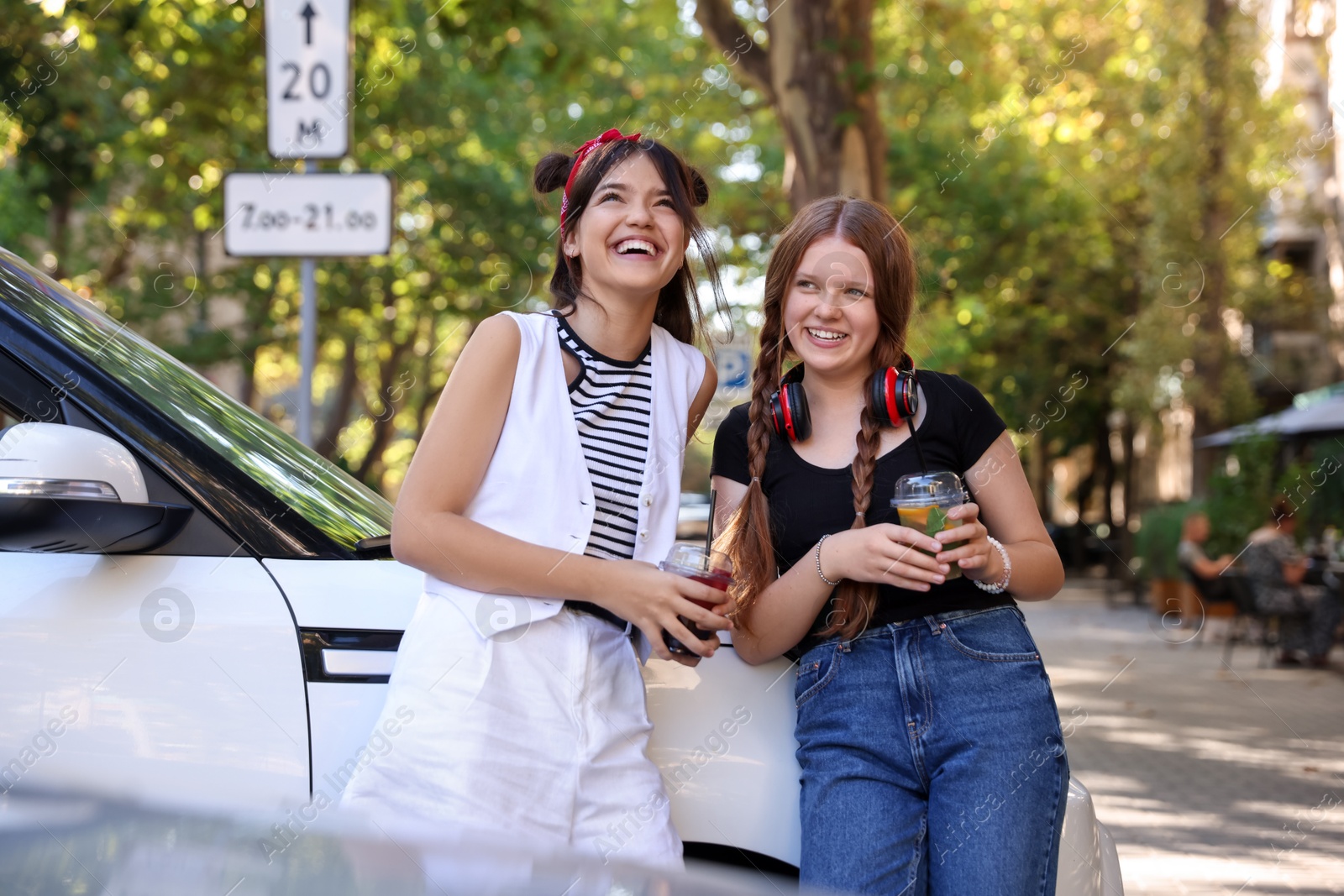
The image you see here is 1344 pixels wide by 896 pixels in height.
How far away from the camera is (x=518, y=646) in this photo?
6.50 ft

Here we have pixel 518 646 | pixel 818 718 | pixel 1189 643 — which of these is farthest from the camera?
pixel 1189 643

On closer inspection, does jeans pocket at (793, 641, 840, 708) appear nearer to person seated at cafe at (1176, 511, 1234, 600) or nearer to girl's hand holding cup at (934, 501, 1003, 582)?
girl's hand holding cup at (934, 501, 1003, 582)

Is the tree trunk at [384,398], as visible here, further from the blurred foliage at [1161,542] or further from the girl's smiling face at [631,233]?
the girl's smiling face at [631,233]

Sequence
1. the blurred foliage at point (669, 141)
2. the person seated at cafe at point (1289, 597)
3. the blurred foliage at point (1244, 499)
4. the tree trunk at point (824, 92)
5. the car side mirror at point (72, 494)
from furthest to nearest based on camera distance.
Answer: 1. the blurred foliage at point (1244, 499)
2. the blurred foliage at point (669, 141)
3. the person seated at cafe at point (1289, 597)
4. the tree trunk at point (824, 92)
5. the car side mirror at point (72, 494)

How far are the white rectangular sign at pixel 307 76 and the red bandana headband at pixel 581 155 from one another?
321 centimetres

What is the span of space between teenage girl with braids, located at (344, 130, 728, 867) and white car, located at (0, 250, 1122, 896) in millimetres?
111

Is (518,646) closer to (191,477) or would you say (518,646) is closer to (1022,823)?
(191,477)

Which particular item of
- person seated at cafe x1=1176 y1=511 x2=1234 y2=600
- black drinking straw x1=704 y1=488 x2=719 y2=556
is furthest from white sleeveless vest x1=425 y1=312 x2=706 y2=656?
person seated at cafe x1=1176 y1=511 x2=1234 y2=600

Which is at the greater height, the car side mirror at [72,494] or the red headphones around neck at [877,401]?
the red headphones around neck at [877,401]

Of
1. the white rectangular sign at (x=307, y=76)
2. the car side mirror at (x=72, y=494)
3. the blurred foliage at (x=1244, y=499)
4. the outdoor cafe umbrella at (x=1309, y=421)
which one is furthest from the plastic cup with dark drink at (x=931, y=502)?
the blurred foliage at (x=1244, y=499)

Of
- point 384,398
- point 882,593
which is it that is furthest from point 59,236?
point 882,593

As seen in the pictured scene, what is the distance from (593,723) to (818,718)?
1.35 ft

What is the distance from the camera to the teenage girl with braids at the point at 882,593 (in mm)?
2068

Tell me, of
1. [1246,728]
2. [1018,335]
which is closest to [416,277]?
[1018,335]
